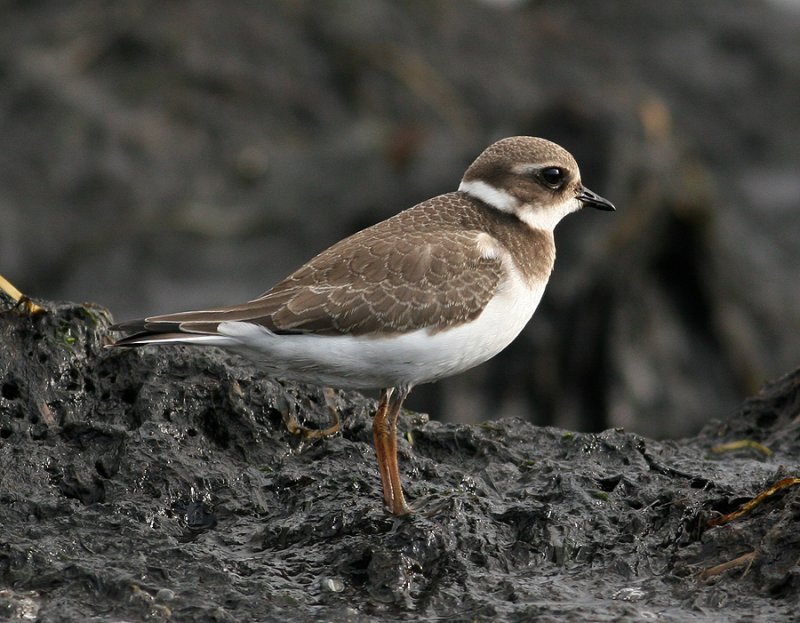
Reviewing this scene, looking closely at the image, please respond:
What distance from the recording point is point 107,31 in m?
14.7

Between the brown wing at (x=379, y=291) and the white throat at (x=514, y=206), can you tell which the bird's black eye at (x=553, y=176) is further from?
the brown wing at (x=379, y=291)

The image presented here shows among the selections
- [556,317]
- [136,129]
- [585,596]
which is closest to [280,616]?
[585,596]

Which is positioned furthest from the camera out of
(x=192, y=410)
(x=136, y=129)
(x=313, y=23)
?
(x=313, y=23)

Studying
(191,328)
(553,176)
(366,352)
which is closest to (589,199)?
(553,176)

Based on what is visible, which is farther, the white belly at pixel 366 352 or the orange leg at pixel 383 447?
the white belly at pixel 366 352

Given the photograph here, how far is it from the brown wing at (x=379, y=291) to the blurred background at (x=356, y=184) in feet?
18.5

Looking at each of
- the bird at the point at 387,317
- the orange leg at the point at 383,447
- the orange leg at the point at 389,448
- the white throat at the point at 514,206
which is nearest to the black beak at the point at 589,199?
the white throat at the point at 514,206

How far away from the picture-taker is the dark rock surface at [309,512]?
16.7ft

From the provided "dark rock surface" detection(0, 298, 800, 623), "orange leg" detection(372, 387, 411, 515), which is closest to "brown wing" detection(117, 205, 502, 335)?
"orange leg" detection(372, 387, 411, 515)

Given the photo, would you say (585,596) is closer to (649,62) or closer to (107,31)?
(107,31)

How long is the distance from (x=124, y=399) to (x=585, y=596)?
2.57 meters

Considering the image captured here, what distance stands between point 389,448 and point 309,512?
520 millimetres

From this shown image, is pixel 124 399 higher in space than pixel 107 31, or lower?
lower

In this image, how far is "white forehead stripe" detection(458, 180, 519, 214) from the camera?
693 cm
